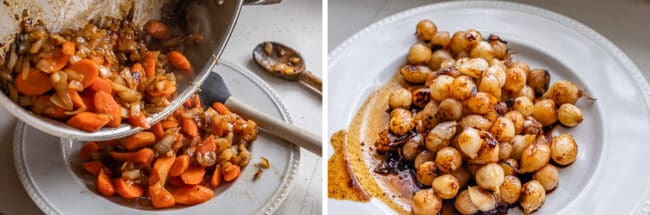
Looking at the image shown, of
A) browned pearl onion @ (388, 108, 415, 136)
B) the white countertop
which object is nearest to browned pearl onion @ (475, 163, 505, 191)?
browned pearl onion @ (388, 108, 415, 136)

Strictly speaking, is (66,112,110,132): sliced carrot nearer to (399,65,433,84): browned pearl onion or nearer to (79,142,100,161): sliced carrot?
(79,142,100,161): sliced carrot

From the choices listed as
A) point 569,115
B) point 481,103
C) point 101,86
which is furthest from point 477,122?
point 101,86

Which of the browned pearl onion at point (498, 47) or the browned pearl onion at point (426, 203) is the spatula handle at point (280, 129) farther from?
the browned pearl onion at point (498, 47)

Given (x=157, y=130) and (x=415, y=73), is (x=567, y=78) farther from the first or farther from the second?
(x=157, y=130)

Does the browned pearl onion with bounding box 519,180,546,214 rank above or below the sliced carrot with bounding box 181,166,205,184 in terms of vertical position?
above

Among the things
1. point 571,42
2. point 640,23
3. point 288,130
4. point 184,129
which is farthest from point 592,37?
point 184,129

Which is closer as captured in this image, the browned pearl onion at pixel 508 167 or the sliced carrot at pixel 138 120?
the sliced carrot at pixel 138 120

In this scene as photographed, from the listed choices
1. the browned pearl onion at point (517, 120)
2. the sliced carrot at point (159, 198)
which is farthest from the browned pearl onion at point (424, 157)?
the sliced carrot at point (159, 198)
